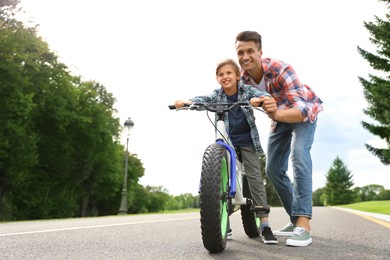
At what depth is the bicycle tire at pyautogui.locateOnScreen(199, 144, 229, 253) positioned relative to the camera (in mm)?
3529

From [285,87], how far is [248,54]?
1.55ft

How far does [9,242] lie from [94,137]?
27.7m

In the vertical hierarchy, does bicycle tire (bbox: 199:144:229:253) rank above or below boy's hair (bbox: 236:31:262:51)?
below

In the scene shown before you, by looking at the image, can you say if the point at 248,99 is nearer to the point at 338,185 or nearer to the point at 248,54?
the point at 248,54

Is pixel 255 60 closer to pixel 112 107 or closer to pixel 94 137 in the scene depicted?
pixel 94 137

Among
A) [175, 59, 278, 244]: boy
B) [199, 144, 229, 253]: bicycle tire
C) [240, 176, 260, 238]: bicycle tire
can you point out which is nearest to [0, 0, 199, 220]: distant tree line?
[240, 176, 260, 238]: bicycle tire

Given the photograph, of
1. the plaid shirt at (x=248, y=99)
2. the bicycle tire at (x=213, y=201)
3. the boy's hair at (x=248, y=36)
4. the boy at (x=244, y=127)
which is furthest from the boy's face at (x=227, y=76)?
the bicycle tire at (x=213, y=201)

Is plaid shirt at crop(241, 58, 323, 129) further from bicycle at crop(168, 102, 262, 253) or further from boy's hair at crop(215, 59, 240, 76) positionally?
bicycle at crop(168, 102, 262, 253)

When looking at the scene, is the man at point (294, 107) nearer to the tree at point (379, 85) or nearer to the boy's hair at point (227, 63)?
the boy's hair at point (227, 63)

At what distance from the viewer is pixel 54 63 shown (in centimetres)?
2691

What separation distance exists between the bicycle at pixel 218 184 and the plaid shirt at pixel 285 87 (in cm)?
57

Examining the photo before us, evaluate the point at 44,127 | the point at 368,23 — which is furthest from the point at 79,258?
the point at 368,23

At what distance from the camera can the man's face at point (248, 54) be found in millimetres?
4473

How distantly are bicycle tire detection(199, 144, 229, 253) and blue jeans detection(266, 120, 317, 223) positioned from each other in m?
1.06
